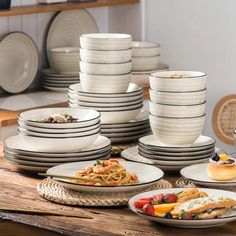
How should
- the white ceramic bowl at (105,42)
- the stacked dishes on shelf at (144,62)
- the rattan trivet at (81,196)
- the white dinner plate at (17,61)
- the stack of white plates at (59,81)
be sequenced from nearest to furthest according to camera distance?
the rattan trivet at (81,196), the white ceramic bowl at (105,42), the white dinner plate at (17,61), the stack of white plates at (59,81), the stacked dishes on shelf at (144,62)

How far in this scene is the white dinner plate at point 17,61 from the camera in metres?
4.27

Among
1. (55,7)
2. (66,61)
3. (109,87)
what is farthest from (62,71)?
(109,87)

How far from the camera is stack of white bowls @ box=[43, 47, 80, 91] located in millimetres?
4406

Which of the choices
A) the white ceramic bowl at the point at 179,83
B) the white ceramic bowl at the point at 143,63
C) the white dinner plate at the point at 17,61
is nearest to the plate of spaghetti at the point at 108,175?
the white ceramic bowl at the point at 179,83

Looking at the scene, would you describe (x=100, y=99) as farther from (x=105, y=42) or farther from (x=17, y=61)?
(x=17, y=61)

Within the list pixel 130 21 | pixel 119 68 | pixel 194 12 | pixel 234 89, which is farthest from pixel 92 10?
pixel 119 68

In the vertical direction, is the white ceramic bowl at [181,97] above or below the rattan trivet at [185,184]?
above

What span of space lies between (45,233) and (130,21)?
3.23 m

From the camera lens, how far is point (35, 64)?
443 cm

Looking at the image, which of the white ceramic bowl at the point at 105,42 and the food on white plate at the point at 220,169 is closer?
the food on white plate at the point at 220,169

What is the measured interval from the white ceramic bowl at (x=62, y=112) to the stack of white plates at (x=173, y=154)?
170mm

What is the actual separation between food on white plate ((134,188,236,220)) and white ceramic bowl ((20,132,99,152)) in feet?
1.46

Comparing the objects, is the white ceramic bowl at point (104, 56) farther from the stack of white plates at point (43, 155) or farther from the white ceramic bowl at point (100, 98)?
the stack of white plates at point (43, 155)

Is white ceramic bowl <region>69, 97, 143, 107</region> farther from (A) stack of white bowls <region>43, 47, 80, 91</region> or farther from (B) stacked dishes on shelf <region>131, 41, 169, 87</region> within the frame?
(B) stacked dishes on shelf <region>131, 41, 169, 87</region>
